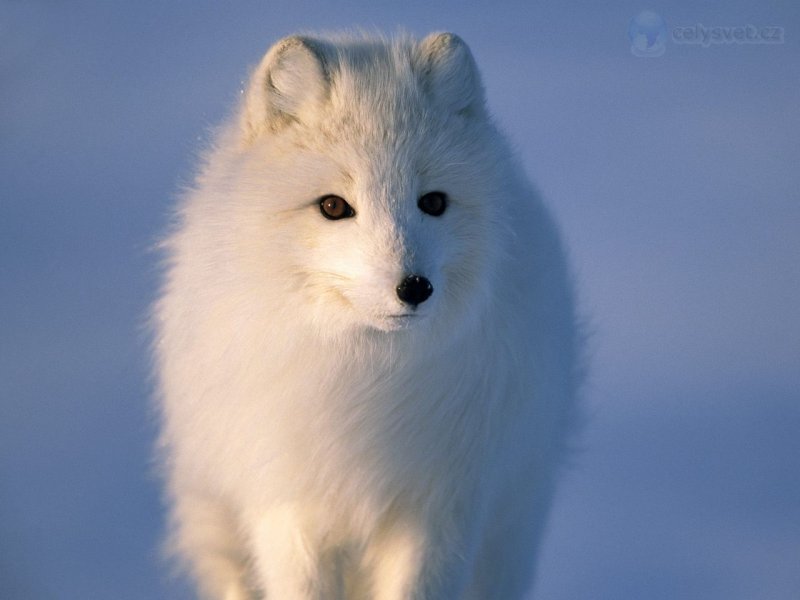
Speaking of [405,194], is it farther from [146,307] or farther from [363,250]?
[146,307]

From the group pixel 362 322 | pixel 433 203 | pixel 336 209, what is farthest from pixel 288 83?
pixel 362 322

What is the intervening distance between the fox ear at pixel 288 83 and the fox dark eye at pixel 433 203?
0.40m

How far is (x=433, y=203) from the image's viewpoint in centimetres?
388

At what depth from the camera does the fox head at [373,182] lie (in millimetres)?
3693

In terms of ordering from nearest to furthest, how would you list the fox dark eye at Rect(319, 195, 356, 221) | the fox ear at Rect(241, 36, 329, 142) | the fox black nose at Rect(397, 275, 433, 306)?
the fox black nose at Rect(397, 275, 433, 306)
the fox dark eye at Rect(319, 195, 356, 221)
the fox ear at Rect(241, 36, 329, 142)

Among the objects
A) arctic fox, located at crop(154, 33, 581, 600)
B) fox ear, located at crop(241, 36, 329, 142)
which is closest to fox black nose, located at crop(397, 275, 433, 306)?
arctic fox, located at crop(154, 33, 581, 600)

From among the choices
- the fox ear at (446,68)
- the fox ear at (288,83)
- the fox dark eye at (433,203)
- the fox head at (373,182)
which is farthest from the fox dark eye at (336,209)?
the fox ear at (446,68)

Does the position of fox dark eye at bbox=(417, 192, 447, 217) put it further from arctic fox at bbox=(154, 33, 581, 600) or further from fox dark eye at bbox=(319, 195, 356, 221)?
fox dark eye at bbox=(319, 195, 356, 221)

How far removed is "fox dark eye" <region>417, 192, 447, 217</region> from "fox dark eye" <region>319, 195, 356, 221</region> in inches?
7.5

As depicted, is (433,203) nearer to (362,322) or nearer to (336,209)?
(336,209)

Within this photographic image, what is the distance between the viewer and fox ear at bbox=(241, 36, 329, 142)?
392cm

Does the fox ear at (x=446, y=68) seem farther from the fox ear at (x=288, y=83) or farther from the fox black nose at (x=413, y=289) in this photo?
the fox black nose at (x=413, y=289)

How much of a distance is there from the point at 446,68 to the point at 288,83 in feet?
1.44

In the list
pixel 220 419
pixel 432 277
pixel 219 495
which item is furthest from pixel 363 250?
pixel 219 495
